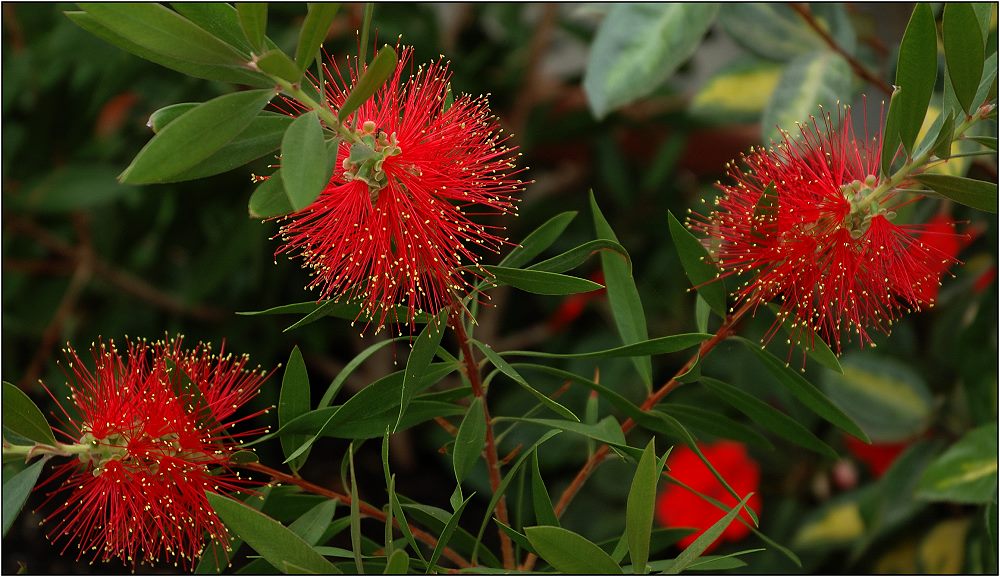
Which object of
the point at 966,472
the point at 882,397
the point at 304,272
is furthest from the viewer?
the point at 304,272

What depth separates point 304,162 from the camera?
0.34 m

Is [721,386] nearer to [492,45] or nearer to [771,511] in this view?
[771,511]

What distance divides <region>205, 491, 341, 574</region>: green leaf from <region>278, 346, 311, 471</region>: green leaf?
68 millimetres

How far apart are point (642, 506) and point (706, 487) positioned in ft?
2.00

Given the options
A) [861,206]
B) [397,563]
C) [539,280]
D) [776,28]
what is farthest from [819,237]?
[776,28]

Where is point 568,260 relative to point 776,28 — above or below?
below

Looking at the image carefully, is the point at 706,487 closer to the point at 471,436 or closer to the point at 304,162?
the point at 471,436

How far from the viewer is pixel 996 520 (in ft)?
2.05

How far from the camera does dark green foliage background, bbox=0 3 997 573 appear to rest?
3.38 feet

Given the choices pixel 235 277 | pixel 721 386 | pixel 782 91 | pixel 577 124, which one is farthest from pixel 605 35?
pixel 235 277

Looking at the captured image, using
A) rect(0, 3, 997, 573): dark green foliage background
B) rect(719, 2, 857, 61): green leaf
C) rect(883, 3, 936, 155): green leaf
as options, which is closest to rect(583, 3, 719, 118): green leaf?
rect(719, 2, 857, 61): green leaf

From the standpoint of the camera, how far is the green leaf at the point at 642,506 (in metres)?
0.40

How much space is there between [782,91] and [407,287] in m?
0.45

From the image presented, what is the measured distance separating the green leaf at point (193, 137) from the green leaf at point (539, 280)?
125 millimetres
